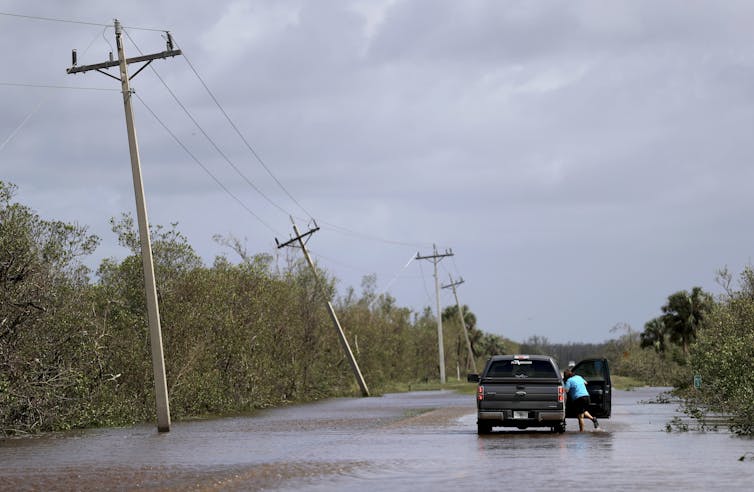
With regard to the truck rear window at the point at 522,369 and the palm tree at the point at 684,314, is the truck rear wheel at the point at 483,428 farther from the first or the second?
the palm tree at the point at 684,314

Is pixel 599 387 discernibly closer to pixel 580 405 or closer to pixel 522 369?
pixel 580 405

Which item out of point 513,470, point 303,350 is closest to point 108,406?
point 513,470

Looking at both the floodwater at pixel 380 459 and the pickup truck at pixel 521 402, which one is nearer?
the floodwater at pixel 380 459

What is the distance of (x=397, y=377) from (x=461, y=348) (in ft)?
126

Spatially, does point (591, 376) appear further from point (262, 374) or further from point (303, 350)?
point (303, 350)

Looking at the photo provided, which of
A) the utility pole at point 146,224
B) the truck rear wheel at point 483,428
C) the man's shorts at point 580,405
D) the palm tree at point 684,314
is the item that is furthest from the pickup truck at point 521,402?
the palm tree at point 684,314

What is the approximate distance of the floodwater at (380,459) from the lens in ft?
50.7

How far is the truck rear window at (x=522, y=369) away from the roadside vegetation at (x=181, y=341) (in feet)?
14.3

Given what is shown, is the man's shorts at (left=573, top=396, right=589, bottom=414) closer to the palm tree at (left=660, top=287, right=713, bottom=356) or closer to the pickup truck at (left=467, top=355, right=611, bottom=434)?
the pickup truck at (left=467, top=355, right=611, bottom=434)

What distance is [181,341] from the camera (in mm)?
40312

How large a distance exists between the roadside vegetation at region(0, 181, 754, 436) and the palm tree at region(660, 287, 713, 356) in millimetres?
7099

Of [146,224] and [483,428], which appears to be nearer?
[483,428]

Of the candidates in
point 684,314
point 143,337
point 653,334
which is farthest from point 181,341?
point 653,334

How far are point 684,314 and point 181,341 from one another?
176 feet
